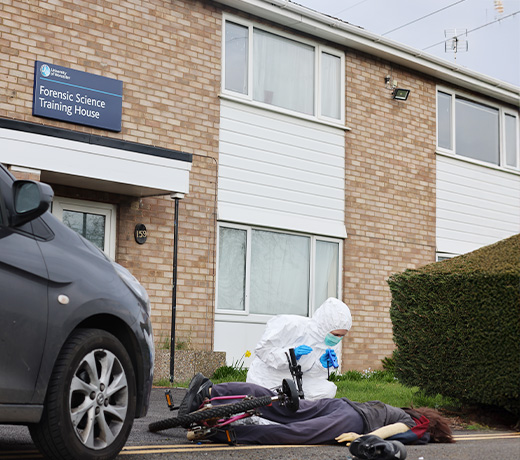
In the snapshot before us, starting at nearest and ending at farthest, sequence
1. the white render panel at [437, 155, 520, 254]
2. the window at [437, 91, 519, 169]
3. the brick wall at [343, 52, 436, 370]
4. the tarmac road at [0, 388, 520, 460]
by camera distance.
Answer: the tarmac road at [0, 388, 520, 460] → the brick wall at [343, 52, 436, 370] → the white render panel at [437, 155, 520, 254] → the window at [437, 91, 519, 169]

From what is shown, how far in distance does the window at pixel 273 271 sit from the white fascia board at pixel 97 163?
1.99m

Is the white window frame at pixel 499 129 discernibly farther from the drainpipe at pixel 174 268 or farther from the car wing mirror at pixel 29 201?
the car wing mirror at pixel 29 201

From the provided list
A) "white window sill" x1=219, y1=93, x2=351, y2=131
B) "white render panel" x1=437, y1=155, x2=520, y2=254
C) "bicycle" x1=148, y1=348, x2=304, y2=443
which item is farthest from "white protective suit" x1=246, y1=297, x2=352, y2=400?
"white render panel" x1=437, y1=155, x2=520, y2=254

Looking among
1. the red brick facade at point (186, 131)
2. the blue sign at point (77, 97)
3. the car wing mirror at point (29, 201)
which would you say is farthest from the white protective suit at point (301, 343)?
the blue sign at point (77, 97)

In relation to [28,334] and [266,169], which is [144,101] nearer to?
[266,169]

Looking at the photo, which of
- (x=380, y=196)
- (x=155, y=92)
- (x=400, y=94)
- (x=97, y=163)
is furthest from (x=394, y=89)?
(x=97, y=163)

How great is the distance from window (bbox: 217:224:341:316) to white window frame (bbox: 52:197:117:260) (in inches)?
77.3

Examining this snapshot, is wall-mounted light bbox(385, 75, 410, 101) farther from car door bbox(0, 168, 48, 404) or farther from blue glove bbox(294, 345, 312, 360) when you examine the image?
car door bbox(0, 168, 48, 404)

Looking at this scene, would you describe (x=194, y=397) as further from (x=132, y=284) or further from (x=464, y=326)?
(x=464, y=326)

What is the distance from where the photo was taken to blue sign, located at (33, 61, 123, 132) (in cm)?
1212

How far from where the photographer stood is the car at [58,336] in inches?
190

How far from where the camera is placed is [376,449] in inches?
218

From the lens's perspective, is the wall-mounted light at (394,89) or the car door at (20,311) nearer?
the car door at (20,311)

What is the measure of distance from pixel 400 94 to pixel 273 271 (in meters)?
4.68
